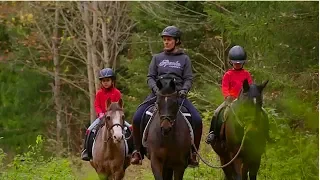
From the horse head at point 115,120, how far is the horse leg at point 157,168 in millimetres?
746

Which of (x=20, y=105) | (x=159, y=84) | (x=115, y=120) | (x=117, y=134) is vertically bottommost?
(x=20, y=105)

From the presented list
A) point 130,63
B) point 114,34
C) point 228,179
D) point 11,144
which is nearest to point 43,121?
point 11,144

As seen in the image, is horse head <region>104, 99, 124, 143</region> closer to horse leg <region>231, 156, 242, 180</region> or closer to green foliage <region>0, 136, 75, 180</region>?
green foliage <region>0, 136, 75, 180</region>

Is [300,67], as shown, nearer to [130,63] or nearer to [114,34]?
[130,63]

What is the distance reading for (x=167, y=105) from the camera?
26.4ft

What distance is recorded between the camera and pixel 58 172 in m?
10.9

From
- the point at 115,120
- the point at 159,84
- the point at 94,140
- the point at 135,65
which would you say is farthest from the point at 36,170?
the point at 135,65

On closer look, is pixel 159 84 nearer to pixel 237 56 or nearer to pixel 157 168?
pixel 157 168

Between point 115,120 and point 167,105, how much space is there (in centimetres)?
157

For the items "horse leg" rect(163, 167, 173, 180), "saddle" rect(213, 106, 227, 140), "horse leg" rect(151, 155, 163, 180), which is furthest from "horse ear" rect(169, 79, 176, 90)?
"horse leg" rect(163, 167, 173, 180)

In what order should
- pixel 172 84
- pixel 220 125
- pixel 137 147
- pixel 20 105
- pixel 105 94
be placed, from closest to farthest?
pixel 172 84, pixel 137 147, pixel 220 125, pixel 105 94, pixel 20 105

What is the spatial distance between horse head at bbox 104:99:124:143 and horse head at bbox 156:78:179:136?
3.89 ft

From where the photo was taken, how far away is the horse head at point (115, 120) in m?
9.22

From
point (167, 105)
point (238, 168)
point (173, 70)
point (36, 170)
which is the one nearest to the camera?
point (167, 105)
